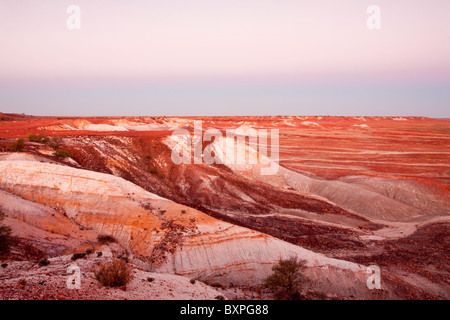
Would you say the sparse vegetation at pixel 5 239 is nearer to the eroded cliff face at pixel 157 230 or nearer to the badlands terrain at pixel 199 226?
the badlands terrain at pixel 199 226

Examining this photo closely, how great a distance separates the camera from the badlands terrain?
994 centimetres

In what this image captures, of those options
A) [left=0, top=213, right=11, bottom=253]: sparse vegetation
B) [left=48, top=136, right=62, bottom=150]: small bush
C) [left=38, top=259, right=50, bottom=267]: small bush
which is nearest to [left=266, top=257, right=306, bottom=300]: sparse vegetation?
[left=38, top=259, right=50, bottom=267]: small bush

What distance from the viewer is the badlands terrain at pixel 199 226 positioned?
994 cm

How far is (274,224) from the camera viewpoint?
21.0 metres

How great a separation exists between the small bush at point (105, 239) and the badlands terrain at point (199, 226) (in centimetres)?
24

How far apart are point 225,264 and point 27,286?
8.19 meters

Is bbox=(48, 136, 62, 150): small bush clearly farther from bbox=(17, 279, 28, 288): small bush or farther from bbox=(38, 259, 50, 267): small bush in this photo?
bbox=(17, 279, 28, 288): small bush

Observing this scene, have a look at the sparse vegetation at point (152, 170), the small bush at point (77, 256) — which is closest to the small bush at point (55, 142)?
the sparse vegetation at point (152, 170)

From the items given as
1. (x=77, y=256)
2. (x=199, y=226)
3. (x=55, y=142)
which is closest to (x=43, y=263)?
(x=77, y=256)

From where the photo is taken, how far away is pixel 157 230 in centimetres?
1338

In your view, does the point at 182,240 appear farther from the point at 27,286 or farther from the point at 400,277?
the point at 400,277

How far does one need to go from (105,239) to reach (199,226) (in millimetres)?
4821

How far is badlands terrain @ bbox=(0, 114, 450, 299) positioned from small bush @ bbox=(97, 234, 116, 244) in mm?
239

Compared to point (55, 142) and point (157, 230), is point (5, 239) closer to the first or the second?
point (157, 230)
